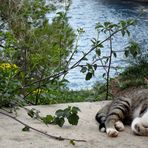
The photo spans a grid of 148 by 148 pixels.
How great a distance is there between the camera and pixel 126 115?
4.66m

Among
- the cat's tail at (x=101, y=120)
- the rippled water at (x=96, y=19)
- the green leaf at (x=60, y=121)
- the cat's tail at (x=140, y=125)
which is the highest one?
the green leaf at (x=60, y=121)

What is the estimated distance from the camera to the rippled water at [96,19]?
10.4 m

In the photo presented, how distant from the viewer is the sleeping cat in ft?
13.6

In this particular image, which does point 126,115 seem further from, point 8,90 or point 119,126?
point 8,90

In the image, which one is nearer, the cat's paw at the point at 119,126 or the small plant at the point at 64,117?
the small plant at the point at 64,117

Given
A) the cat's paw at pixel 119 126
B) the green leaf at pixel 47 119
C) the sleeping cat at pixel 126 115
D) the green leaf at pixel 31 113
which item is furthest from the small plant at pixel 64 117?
the cat's paw at pixel 119 126

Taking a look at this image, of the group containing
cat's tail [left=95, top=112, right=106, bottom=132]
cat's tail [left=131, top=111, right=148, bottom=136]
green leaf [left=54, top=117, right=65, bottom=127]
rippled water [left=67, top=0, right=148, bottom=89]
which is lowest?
rippled water [left=67, top=0, right=148, bottom=89]

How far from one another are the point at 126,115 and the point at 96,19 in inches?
712

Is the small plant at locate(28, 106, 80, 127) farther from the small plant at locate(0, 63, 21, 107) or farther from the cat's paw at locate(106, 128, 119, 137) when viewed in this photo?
the small plant at locate(0, 63, 21, 107)

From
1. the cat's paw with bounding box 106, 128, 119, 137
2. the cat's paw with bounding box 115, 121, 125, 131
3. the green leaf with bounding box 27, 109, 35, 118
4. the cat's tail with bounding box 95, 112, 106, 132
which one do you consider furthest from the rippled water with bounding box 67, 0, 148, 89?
the cat's paw with bounding box 106, 128, 119, 137

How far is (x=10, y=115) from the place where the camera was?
4.38 metres

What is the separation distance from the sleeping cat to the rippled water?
4736 mm

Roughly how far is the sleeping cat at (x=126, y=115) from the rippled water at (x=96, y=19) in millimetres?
4736

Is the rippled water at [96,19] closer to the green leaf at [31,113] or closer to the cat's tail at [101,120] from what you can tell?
the cat's tail at [101,120]
